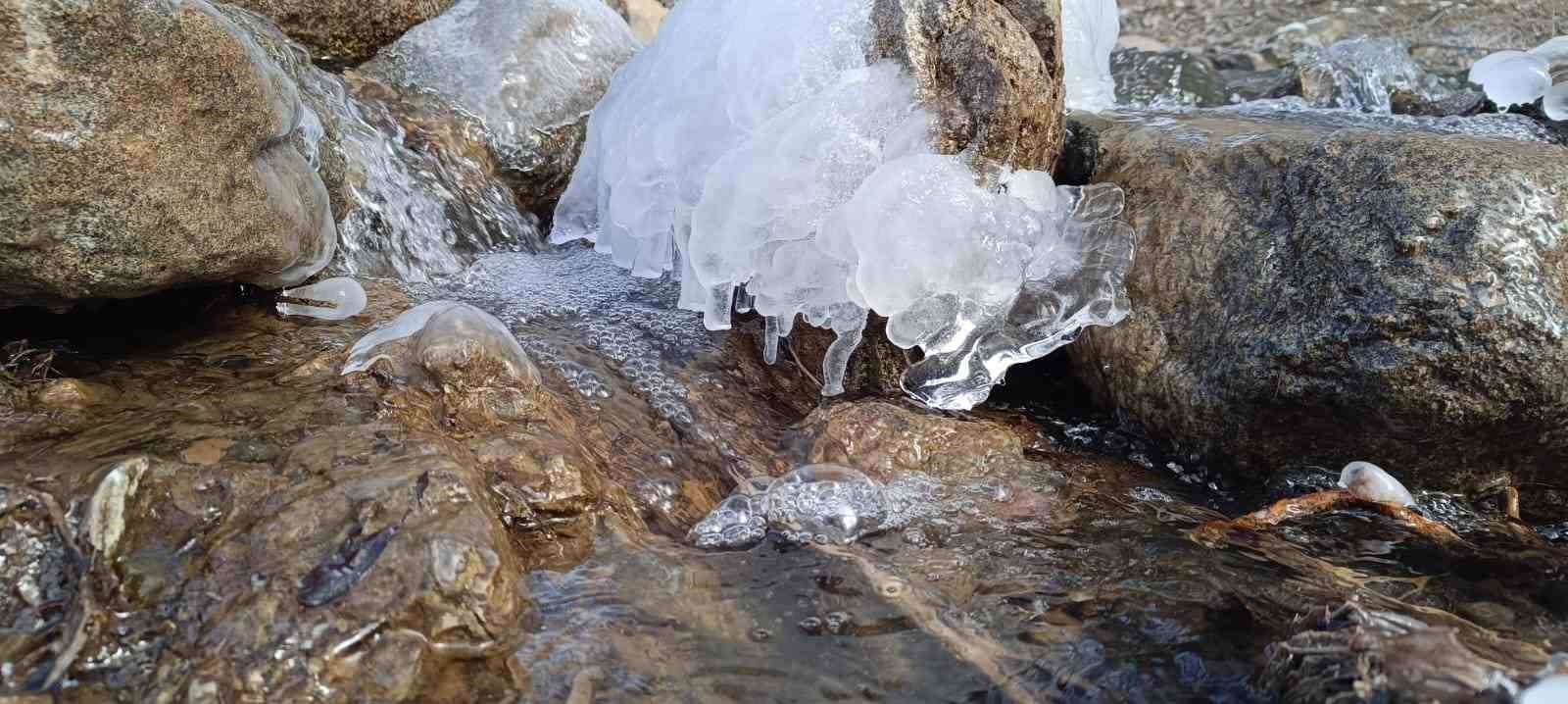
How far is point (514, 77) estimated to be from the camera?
5.40 m

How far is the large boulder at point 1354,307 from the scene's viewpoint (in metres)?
3.18

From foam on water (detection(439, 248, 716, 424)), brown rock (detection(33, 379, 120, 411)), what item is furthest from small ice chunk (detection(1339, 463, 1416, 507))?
brown rock (detection(33, 379, 120, 411))

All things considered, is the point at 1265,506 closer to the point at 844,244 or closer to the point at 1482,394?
the point at 1482,394

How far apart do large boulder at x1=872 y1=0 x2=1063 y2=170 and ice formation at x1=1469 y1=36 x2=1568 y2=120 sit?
287 centimetres

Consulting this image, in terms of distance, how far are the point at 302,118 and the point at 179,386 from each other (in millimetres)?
1323

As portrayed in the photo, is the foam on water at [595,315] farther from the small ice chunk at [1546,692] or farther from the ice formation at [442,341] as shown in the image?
the small ice chunk at [1546,692]

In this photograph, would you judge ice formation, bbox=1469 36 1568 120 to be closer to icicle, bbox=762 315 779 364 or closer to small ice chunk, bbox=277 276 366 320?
icicle, bbox=762 315 779 364

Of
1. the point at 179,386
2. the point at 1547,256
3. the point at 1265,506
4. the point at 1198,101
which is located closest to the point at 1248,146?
the point at 1547,256

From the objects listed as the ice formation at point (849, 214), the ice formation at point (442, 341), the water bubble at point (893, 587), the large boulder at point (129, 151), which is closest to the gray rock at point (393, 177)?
the large boulder at point (129, 151)

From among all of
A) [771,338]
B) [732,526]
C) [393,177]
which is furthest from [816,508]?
[393,177]

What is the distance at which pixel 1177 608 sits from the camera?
2502 mm

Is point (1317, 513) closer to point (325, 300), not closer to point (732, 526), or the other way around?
point (732, 526)

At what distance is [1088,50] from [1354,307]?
3191mm

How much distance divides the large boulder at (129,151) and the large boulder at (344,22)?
7.53 feet
